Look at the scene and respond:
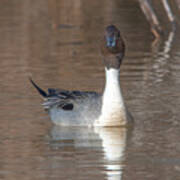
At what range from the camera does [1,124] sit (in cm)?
1084

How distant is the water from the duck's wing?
294 mm

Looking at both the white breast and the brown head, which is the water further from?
the brown head

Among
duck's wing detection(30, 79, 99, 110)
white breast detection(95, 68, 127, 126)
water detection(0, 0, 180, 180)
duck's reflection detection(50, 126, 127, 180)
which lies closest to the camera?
water detection(0, 0, 180, 180)

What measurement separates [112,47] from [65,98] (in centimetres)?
100

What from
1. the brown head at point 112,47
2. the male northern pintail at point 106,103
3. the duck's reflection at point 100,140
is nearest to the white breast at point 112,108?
the male northern pintail at point 106,103

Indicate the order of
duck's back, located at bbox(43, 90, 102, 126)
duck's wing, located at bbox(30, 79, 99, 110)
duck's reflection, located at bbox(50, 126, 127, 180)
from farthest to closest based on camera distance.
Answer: duck's wing, located at bbox(30, 79, 99, 110)
duck's back, located at bbox(43, 90, 102, 126)
duck's reflection, located at bbox(50, 126, 127, 180)

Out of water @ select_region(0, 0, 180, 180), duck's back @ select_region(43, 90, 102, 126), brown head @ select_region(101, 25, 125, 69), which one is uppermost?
brown head @ select_region(101, 25, 125, 69)

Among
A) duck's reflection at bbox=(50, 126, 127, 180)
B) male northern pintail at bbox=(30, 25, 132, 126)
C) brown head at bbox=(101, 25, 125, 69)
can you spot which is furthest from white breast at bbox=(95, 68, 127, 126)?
brown head at bbox=(101, 25, 125, 69)

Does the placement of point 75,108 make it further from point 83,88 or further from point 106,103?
point 83,88

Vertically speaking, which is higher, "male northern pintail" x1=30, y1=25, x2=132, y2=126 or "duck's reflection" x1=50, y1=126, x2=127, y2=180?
"male northern pintail" x1=30, y1=25, x2=132, y2=126

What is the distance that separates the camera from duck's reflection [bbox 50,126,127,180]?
899 cm

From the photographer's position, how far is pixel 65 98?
11.0 m

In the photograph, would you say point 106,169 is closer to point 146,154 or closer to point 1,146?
point 146,154

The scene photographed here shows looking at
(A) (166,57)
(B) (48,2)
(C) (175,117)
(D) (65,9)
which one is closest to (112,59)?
(C) (175,117)
